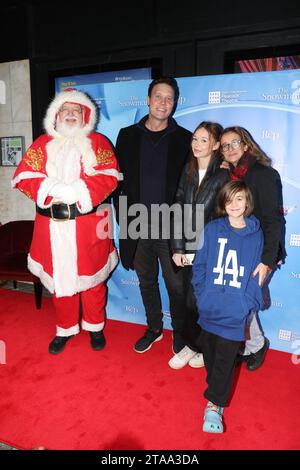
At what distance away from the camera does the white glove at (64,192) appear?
7.73 ft

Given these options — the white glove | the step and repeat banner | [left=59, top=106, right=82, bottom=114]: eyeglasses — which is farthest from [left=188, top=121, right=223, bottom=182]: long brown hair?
[left=59, top=106, right=82, bottom=114]: eyeglasses

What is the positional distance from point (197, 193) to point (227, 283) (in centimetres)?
60

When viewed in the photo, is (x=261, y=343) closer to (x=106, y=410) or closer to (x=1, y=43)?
(x=106, y=410)

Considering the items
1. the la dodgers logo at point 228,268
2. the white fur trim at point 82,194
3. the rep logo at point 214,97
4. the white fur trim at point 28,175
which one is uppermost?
the rep logo at point 214,97

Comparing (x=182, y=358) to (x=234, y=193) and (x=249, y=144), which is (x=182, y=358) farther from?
(x=249, y=144)

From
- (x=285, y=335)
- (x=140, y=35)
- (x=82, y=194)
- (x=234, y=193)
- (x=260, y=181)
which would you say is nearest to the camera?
(x=234, y=193)

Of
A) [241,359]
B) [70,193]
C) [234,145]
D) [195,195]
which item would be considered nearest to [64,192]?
[70,193]

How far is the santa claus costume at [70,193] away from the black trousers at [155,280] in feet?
1.02

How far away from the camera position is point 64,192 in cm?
236

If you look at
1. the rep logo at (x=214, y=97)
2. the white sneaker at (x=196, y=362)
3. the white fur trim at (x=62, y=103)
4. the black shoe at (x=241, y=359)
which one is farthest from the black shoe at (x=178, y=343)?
the rep logo at (x=214, y=97)

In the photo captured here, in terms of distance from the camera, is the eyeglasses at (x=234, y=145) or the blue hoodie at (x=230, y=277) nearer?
the blue hoodie at (x=230, y=277)

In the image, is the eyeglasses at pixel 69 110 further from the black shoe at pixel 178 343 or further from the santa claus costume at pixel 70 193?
the black shoe at pixel 178 343
